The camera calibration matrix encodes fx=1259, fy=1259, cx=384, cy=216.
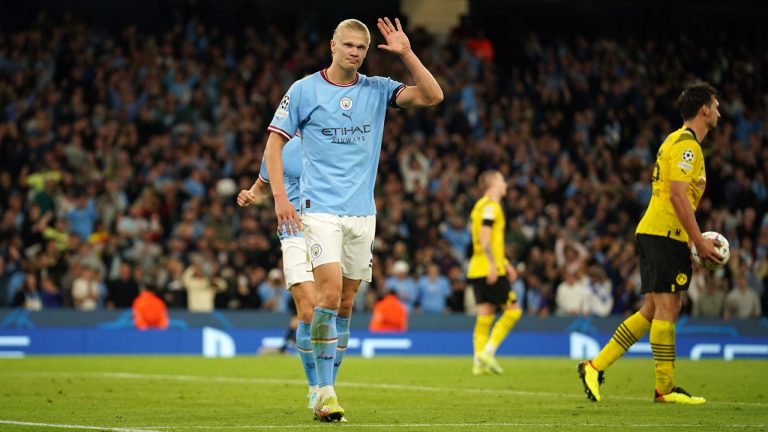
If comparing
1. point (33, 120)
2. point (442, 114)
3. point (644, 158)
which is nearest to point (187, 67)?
point (33, 120)

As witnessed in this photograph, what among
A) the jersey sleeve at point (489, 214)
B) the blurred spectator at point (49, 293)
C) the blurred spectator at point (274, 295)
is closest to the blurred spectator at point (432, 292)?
the blurred spectator at point (274, 295)

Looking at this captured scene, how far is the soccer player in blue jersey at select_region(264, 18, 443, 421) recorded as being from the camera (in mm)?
9109

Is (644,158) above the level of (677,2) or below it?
below

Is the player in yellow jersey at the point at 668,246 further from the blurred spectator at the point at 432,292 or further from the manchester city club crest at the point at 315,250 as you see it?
the blurred spectator at the point at 432,292

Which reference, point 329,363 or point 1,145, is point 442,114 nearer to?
point 1,145

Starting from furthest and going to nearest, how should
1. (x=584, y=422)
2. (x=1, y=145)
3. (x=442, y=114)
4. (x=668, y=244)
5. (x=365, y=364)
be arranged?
1. (x=442, y=114)
2. (x=1, y=145)
3. (x=365, y=364)
4. (x=668, y=244)
5. (x=584, y=422)

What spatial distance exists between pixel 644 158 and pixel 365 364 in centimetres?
1249

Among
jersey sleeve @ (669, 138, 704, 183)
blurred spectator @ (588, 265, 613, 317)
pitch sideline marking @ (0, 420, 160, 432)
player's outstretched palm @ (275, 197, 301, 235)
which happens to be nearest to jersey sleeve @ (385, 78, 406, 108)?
player's outstretched palm @ (275, 197, 301, 235)

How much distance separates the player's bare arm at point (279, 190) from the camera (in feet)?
29.2

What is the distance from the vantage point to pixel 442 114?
1206 inches

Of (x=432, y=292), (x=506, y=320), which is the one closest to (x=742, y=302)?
(x=432, y=292)

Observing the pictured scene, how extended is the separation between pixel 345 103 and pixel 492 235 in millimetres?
8168

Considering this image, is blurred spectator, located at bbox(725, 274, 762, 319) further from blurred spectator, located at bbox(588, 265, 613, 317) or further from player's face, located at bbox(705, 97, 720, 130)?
player's face, located at bbox(705, 97, 720, 130)

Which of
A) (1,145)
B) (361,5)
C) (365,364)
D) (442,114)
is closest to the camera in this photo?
(365,364)
